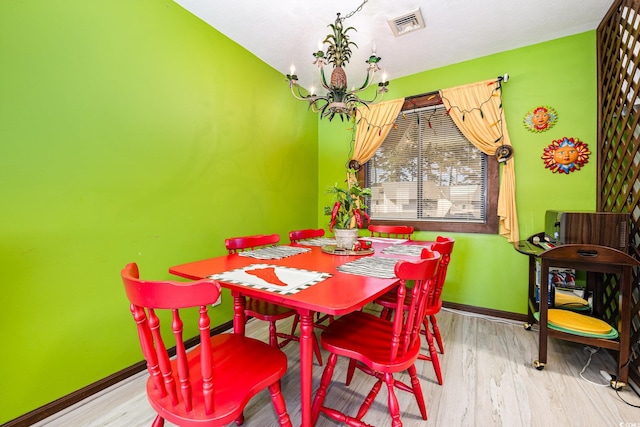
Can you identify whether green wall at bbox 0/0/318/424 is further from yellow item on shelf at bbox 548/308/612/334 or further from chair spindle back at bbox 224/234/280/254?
yellow item on shelf at bbox 548/308/612/334

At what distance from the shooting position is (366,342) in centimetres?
129

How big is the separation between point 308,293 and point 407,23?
2.38 meters

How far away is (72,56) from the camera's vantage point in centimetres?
152

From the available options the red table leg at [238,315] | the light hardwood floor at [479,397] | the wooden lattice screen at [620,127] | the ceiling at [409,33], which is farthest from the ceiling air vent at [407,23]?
the light hardwood floor at [479,397]

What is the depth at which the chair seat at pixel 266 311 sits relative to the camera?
161 centimetres

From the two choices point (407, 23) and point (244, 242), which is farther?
point (407, 23)

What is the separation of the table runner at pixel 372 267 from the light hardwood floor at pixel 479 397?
0.79 metres

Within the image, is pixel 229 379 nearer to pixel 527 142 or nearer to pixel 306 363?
pixel 306 363

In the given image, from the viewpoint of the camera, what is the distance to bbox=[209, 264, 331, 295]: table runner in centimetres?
113

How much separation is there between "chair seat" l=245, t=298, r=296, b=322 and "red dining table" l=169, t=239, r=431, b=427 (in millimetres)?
152

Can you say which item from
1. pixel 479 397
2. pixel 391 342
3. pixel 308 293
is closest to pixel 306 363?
pixel 308 293

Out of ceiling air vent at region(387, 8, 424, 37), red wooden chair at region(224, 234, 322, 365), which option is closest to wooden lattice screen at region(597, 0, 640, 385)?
ceiling air vent at region(387, 8, 424, 37)

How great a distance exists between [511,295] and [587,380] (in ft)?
3.17

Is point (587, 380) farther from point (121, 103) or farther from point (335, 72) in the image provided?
point (121, 103)
